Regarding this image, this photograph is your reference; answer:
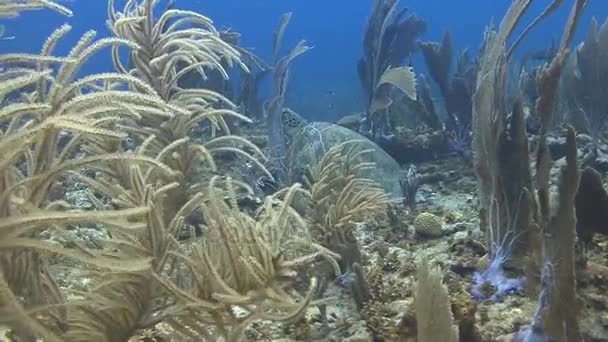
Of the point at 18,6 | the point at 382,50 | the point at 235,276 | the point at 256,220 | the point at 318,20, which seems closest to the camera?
the point at 18,6

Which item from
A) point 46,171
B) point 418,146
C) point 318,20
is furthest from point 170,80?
point 318,20

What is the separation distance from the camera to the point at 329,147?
A: 8688 millimetres

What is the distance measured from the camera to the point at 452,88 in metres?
10.7

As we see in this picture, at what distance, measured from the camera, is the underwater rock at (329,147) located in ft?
27.1

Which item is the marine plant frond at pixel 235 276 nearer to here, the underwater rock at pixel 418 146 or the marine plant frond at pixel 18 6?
the marine plant frond at pixel 18 6

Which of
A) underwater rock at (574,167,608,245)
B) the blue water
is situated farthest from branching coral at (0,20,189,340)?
the blue water

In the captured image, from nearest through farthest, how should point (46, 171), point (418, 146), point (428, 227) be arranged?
point (46, 171)
point (428, 227)
point (418, 146)

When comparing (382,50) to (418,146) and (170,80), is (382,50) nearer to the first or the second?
(418,146)

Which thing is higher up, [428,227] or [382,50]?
[382,50]

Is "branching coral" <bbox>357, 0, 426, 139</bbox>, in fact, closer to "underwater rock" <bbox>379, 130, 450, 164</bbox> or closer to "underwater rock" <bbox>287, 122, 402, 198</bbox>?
"underwater rock" <bbox>379, 130, 450, 164</bbox>

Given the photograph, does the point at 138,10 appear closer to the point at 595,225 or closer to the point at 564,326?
the point at 564,326

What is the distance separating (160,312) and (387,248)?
3321mm


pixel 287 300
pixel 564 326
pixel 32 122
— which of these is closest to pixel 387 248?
pixel 564 326

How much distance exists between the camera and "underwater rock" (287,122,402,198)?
27.1 feet
